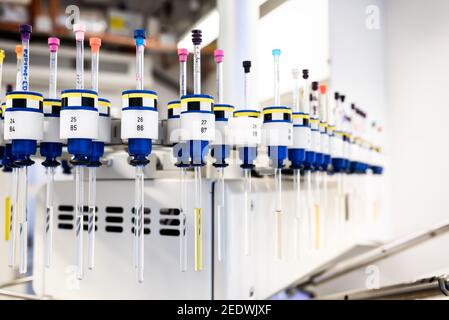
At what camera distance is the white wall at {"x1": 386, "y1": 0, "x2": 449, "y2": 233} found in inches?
54.0

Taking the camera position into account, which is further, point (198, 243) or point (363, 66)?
point (363, 66)

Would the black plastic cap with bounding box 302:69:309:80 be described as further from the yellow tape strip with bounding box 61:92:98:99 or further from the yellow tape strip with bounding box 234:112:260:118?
the yellow tape strip with bounding box 61:92:98:99

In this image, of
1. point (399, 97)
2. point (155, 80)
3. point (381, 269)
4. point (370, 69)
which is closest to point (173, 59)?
point (155, 80)

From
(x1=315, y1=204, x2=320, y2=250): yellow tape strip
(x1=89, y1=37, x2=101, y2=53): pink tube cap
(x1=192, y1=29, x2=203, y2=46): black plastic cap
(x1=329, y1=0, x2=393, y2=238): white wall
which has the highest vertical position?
(x1=329, y1=0, x2=393, y2=238): white wall

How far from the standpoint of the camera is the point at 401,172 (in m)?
1.70

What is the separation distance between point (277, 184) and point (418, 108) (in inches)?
33.3

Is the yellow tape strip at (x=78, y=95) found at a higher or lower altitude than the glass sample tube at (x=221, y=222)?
higher

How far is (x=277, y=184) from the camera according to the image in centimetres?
93

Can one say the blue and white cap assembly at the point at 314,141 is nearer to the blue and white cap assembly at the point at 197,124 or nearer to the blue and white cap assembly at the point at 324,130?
the blue and white cap assembly at the point at 324,130

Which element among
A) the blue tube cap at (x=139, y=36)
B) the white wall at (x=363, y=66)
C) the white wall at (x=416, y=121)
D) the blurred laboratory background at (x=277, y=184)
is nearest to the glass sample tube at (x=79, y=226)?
the blurred laboratory background at (x=277, y=184)

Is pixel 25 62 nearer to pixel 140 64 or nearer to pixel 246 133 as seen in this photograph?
pixel 140 64

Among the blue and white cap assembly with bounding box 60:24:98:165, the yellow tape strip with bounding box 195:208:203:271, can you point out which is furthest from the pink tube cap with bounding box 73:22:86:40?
the yellow tape strip with bounding box 195:208:203:271

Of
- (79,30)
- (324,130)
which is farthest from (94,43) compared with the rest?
(324,130)

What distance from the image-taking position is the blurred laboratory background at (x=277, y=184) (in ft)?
2.68
